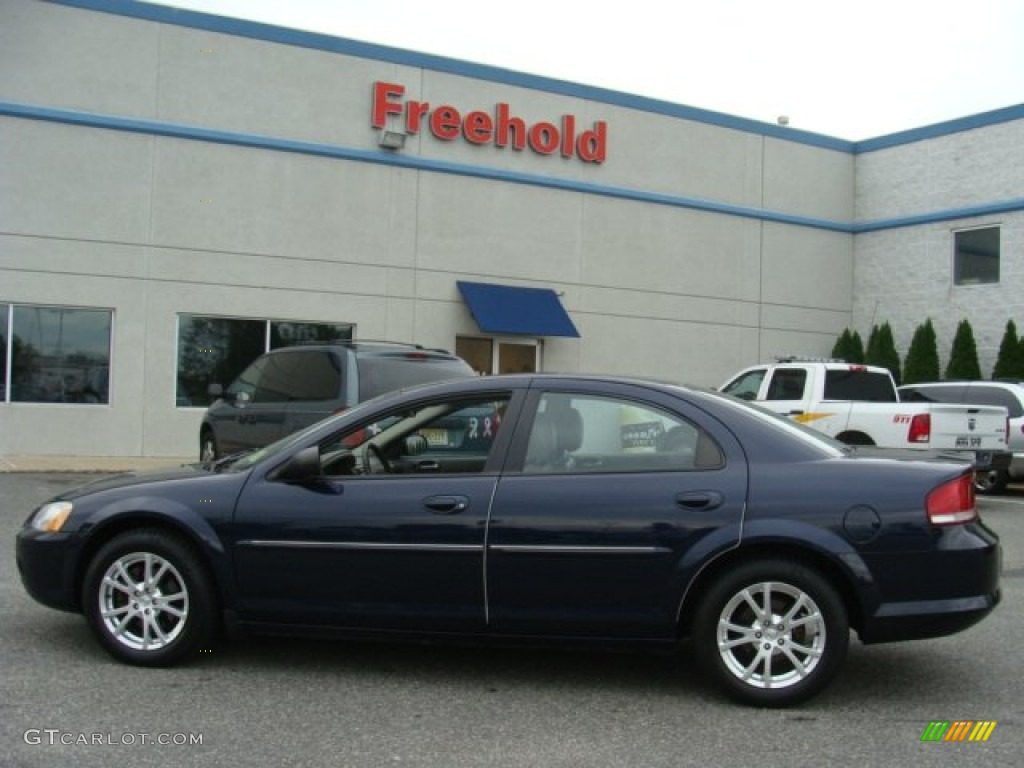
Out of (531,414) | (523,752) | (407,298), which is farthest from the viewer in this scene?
(407,298)

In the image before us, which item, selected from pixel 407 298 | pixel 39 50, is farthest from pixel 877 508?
pixel 39 50

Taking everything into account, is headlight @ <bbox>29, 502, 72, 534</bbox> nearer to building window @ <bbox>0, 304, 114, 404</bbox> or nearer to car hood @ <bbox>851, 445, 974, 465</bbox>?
car hood @ <bbox>851, 445, 974, 465</bbox>

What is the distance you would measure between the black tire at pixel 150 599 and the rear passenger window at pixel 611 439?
5.66 feet

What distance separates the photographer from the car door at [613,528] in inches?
180

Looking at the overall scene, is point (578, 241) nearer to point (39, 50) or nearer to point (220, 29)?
point (220, 29)

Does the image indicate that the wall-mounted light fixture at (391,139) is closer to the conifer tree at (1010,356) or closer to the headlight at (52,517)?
the conifer tree at (1010,356)

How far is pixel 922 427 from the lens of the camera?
39.5ft

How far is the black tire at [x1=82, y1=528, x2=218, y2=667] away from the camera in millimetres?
4938

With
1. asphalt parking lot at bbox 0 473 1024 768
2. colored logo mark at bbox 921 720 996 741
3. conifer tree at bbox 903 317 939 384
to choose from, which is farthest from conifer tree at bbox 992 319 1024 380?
colored logo mark at bbox 921 720 996 741

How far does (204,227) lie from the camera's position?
1714 cm

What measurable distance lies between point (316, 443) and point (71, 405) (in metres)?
12.8

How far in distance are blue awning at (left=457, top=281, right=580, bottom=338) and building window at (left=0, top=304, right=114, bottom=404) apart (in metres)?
6.23

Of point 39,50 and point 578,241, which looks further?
point 578,241

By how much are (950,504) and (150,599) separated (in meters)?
3.78
